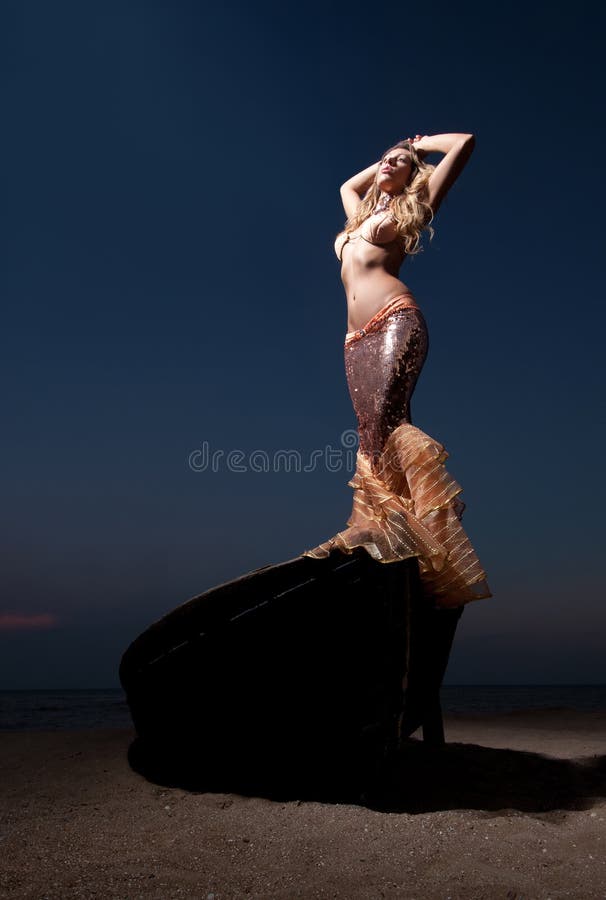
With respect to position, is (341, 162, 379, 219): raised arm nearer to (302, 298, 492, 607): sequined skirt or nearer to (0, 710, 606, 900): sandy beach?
(302, 298, 492, 607): sequined skirt

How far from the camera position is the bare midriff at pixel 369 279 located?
407 centimetres

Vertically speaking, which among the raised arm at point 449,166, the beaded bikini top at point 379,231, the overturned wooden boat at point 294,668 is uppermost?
the raised arm at point 449,166

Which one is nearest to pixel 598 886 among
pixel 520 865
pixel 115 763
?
pixel 520 865

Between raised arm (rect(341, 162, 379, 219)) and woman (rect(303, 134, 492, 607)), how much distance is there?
20mm

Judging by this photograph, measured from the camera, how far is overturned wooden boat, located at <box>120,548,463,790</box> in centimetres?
294

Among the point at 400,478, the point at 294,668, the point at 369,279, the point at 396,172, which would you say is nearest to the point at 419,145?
the point at 396,172

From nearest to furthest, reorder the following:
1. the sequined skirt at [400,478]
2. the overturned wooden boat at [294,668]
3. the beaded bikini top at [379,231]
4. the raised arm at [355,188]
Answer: the overturned wooden boat at [294,668] → the sequined skirt at [400,478] → the beaded bikini top at [379,231] → the raised arm at [355,188]

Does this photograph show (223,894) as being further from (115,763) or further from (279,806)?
(115,763)

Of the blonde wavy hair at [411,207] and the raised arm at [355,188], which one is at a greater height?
the raised arm at [355,188]

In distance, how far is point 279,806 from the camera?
115 inches

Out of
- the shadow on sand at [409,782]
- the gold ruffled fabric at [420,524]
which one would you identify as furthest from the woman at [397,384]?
the shadow on sand at [409,782]

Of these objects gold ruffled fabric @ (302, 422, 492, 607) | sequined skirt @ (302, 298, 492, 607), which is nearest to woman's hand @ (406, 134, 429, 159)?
sequined skirt @ (302, 298, 492, 607)

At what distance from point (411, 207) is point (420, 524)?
2.14 m

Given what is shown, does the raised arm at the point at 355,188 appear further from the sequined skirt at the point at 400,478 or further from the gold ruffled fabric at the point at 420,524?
the gold ruffled fabric at the point at 420,524
